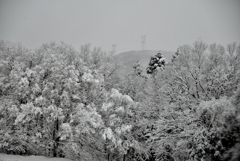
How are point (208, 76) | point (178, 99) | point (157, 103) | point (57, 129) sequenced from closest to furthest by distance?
point (208, 76) → point (178, 99) → point (57, 129) → point (157, 103)

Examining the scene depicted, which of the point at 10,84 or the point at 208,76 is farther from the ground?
the point at 208,76

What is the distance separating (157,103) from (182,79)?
3.72 metres

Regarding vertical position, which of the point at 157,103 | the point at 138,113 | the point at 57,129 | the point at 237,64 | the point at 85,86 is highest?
the point at 237,64

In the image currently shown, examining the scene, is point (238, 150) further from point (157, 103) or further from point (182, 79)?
point (157, 103)

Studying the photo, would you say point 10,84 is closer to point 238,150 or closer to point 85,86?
point 85,86

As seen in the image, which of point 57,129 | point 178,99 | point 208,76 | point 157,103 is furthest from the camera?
point 157,103

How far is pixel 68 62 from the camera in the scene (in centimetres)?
1634

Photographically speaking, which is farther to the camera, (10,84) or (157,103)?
(157,103)

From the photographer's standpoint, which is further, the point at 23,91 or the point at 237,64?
the point at 23,91

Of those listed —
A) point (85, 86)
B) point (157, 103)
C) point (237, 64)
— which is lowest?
point (157, 103)

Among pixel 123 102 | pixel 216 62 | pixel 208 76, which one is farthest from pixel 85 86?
pixel 216 62

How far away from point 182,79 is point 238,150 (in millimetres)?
8219

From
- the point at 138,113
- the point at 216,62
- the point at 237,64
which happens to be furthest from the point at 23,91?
the point at 237,64

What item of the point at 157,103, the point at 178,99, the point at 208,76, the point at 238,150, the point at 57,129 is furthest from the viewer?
the point at 157,103
